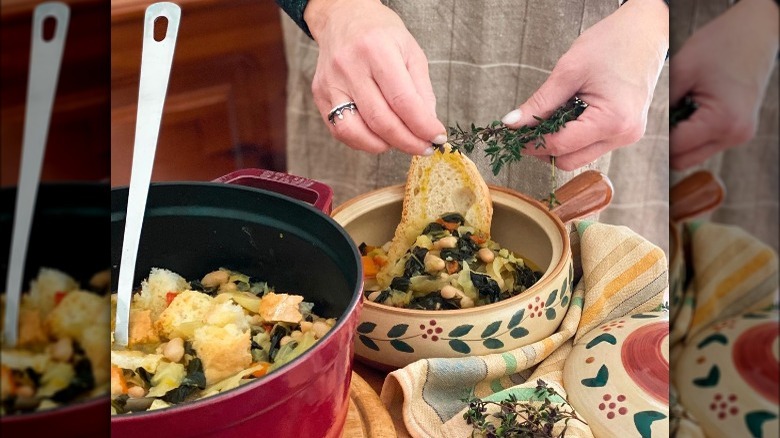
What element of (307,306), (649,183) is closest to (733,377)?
(649,183)

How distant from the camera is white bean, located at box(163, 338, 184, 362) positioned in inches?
20.6

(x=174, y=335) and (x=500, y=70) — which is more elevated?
(x=500, y=70)

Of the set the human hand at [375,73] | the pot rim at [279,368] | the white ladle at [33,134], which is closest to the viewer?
the white ladle at [33,134]

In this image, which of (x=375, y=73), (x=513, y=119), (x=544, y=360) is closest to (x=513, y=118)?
(x=513, y=119)

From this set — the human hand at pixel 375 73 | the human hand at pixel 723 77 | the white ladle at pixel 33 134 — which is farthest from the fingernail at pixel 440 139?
the white ladle at pixel 33 134

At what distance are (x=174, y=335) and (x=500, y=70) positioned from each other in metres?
0.31

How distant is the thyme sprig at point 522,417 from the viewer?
1.86 ft

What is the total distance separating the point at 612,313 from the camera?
621mm

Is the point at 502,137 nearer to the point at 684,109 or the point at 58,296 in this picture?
the point at 684,109

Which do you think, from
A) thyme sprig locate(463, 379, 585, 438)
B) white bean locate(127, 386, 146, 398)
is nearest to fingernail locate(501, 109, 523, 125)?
thyme sprig locate(463, 379, 585, 438)

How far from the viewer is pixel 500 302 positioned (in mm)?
576

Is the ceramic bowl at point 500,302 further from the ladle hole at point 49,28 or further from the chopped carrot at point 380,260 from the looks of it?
the ladle hole at point 49,28

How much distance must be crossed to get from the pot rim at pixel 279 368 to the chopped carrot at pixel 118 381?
0.08 meters

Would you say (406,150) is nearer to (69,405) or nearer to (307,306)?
(307,306)
